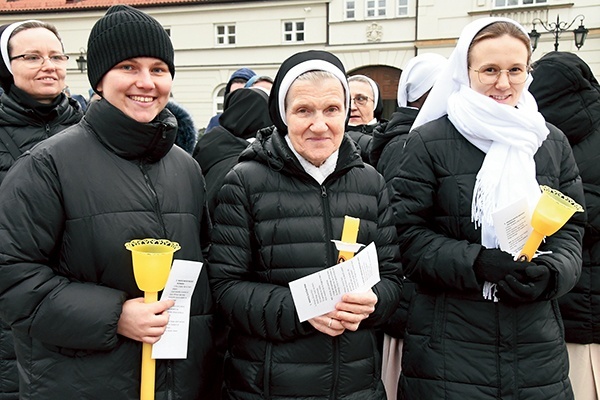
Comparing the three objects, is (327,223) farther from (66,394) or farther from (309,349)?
(66,394)

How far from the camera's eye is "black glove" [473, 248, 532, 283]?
2346 mm

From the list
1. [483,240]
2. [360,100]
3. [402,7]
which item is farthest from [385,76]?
[483,240]

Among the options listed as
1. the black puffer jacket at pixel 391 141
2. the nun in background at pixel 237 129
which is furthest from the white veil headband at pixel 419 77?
the nun in background at pixel 237 129

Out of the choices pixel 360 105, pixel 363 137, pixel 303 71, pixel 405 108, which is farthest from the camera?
pixel 360 105

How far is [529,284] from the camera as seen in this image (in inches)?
92.8

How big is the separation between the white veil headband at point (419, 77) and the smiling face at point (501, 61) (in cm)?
146

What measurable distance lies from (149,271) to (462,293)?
4.74 feet

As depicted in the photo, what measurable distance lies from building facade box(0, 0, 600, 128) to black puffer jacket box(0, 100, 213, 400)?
23.0 m

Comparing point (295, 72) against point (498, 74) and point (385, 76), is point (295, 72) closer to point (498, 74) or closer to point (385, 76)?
point (498, 74)

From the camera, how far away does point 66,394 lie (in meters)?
2.01

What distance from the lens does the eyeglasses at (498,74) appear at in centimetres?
261

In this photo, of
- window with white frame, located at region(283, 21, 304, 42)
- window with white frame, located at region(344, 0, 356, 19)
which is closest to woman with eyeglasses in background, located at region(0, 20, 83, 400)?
window with white frame, located at region(344, 0, 356, 19)

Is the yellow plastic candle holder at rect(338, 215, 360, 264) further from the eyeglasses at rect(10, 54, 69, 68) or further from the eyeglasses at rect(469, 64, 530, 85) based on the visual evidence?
the eyeglasses at rect(10, 54, 69, 68)

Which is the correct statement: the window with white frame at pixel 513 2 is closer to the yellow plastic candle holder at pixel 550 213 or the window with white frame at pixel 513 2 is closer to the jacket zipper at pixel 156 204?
the yellow plastic candle holder at pixel 550 213
